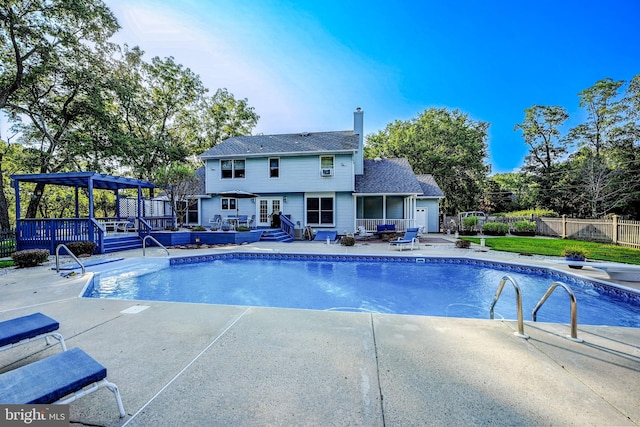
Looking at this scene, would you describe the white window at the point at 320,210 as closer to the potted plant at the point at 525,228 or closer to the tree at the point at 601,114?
the potted plant at the point at 525,228

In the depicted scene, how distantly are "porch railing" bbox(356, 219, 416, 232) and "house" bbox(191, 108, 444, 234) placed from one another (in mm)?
60

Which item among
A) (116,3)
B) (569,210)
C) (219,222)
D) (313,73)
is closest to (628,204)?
(569,210)

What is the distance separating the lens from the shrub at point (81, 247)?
32.3ft

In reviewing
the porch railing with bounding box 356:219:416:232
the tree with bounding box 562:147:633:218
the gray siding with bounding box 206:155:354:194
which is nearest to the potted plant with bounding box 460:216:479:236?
the porch railing with bounding box 356:219:416:232

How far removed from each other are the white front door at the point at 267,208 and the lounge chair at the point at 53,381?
614 inches

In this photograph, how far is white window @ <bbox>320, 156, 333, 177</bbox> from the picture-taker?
16656 millimetres

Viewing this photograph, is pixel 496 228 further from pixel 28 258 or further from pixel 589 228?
pixel 28 258

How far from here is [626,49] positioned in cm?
1786

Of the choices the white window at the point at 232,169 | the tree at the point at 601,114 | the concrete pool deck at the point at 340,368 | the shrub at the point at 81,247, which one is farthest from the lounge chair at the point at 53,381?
the tree at the point at 601,114

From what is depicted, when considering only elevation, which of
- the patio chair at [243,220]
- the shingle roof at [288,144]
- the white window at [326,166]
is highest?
the shingle roof at [288,144]

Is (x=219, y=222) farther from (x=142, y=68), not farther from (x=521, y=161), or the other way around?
(x=521, y=161)

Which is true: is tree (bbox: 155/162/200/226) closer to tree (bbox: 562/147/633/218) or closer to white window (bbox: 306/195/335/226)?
white window (bbox: 306/195/335/226)

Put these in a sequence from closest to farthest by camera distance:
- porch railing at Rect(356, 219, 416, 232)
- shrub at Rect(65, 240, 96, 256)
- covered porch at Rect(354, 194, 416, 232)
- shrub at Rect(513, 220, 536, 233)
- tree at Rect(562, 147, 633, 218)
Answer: shrub at Rect(65, 240, 96, 256), porch railing at Rect(356, 219, 416, 232), covered porch at Rect(354, 194, 416, 232), shrub at Rect(513, 220, 536, 233), tree at Rect(562, 147, 633, 218)

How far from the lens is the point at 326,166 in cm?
1684
